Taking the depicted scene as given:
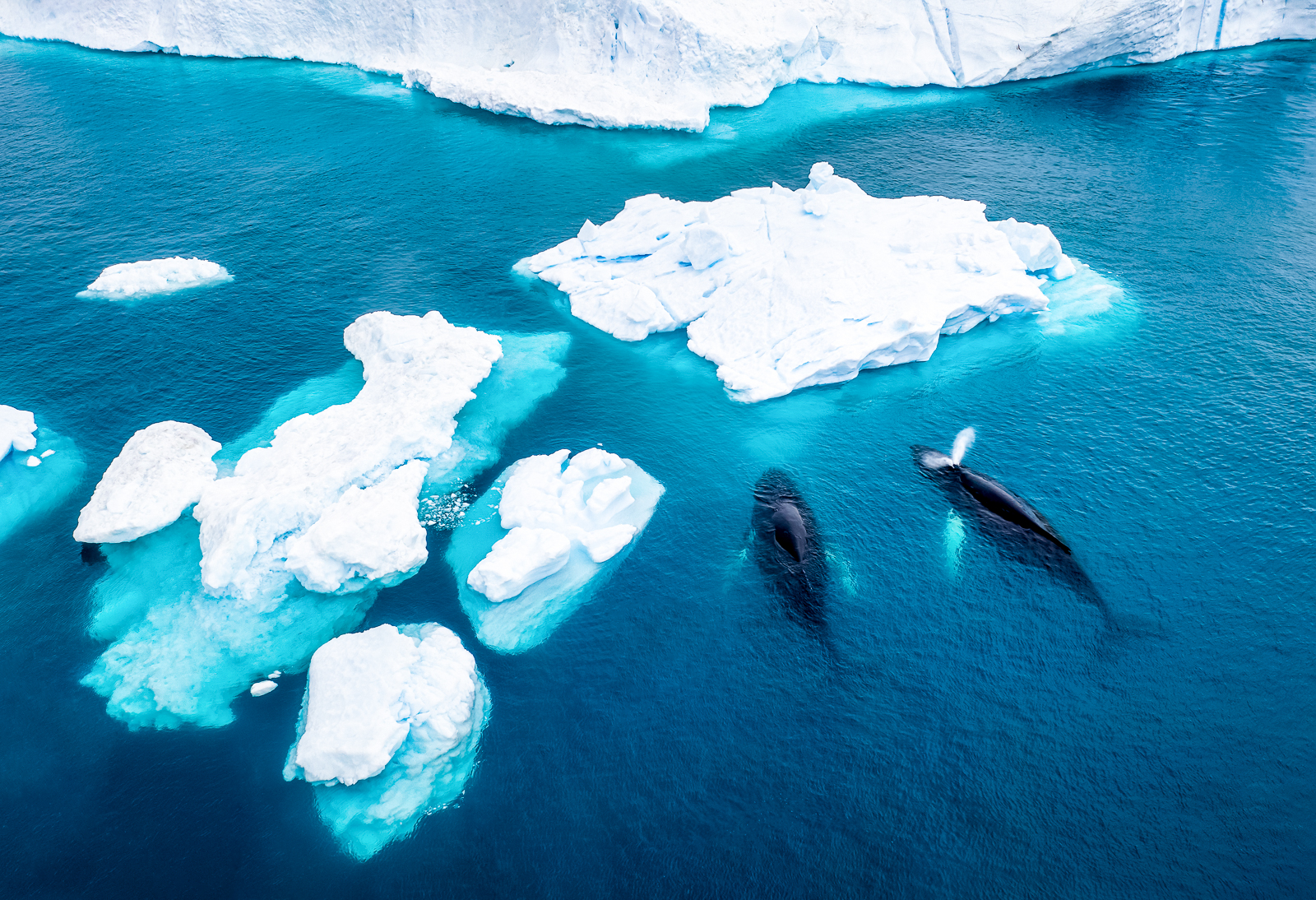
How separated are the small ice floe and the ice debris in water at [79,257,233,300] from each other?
33.7 m

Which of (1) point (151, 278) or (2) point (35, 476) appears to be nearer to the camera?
(2) point (35, 476)

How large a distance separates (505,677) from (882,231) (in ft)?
122

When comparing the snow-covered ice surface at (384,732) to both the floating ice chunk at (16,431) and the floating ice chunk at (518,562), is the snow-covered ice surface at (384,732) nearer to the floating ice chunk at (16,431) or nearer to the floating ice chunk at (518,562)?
the floating ice chunk at (518,562)

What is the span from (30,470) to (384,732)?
2686cm

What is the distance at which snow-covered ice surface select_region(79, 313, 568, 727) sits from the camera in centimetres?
3303

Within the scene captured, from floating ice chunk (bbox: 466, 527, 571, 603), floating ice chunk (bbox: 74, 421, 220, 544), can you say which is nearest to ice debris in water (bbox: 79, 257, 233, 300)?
floating ice chunk (bbox: 74, 421, 220, 544)

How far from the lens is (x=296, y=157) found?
225ft

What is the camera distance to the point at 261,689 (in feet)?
105

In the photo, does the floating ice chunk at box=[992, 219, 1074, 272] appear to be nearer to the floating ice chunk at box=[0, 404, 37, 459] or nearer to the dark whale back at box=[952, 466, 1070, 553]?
the dark whale back at box=[952, 466, 1070, 553]

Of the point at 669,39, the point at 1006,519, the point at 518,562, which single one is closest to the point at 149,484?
the point at 518,562

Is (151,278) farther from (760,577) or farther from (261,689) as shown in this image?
(760,577)

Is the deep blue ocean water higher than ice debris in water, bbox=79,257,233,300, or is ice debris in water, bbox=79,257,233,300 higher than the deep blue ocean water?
ice debris in water, bbox=79,257,233,300

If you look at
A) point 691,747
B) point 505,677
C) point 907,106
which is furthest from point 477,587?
point 907,106

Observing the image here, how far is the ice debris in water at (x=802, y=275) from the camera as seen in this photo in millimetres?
47031
